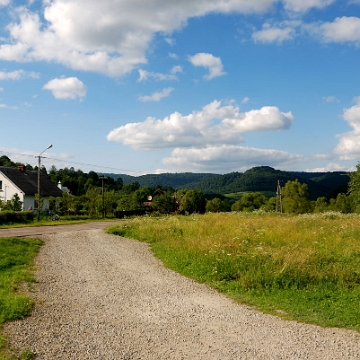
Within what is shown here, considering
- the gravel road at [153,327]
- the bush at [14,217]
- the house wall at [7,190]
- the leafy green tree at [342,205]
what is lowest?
the leafy green tree at [342,205]

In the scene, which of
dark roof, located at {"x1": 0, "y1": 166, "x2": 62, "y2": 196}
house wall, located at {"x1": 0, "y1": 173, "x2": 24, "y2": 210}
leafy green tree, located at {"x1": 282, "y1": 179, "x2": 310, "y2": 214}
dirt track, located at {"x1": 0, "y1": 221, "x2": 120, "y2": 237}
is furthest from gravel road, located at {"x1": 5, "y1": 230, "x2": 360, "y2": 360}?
leafy green tree, located at {"x1": 282, "y1": 179, "x2": 310, "y2": 214}

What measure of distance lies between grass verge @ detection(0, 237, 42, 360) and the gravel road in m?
0.26

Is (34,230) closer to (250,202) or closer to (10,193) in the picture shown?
(10,193)

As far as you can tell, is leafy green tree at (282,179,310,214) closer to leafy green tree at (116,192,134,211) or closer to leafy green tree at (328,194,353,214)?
leafy green tree at (328,194,353,214)

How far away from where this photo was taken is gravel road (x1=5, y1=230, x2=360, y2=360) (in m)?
5.65

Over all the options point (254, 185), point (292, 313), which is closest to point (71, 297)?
point (292, 313)

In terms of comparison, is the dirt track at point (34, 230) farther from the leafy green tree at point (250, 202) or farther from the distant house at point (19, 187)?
the leafy green tree at point (250, 202)

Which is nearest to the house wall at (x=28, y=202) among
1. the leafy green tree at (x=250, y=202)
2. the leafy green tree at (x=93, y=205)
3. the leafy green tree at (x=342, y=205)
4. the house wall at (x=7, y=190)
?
the house wall at (x=7, y=190)

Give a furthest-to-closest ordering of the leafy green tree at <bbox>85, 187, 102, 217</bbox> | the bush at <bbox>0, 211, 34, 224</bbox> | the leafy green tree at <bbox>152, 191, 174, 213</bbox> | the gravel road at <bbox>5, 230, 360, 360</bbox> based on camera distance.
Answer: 1. the leafy green tree at <bbox>152, 191, 174, 213</bbox>
2. the leafy green tree at <bbox>85, 187, 102, 217</bbox>
3. the bush at <bbox>0, 211, 34, 224</bbox>
4. the gravel road at <bbox>5, 230, 360, 360</bbox>

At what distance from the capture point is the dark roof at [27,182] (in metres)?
52.3

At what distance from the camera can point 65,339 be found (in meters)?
6.11

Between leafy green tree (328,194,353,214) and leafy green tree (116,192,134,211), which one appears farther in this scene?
leafy green tree (328,194,353,214)

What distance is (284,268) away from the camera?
9820mm

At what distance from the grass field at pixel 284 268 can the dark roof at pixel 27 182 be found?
41.1 meters
